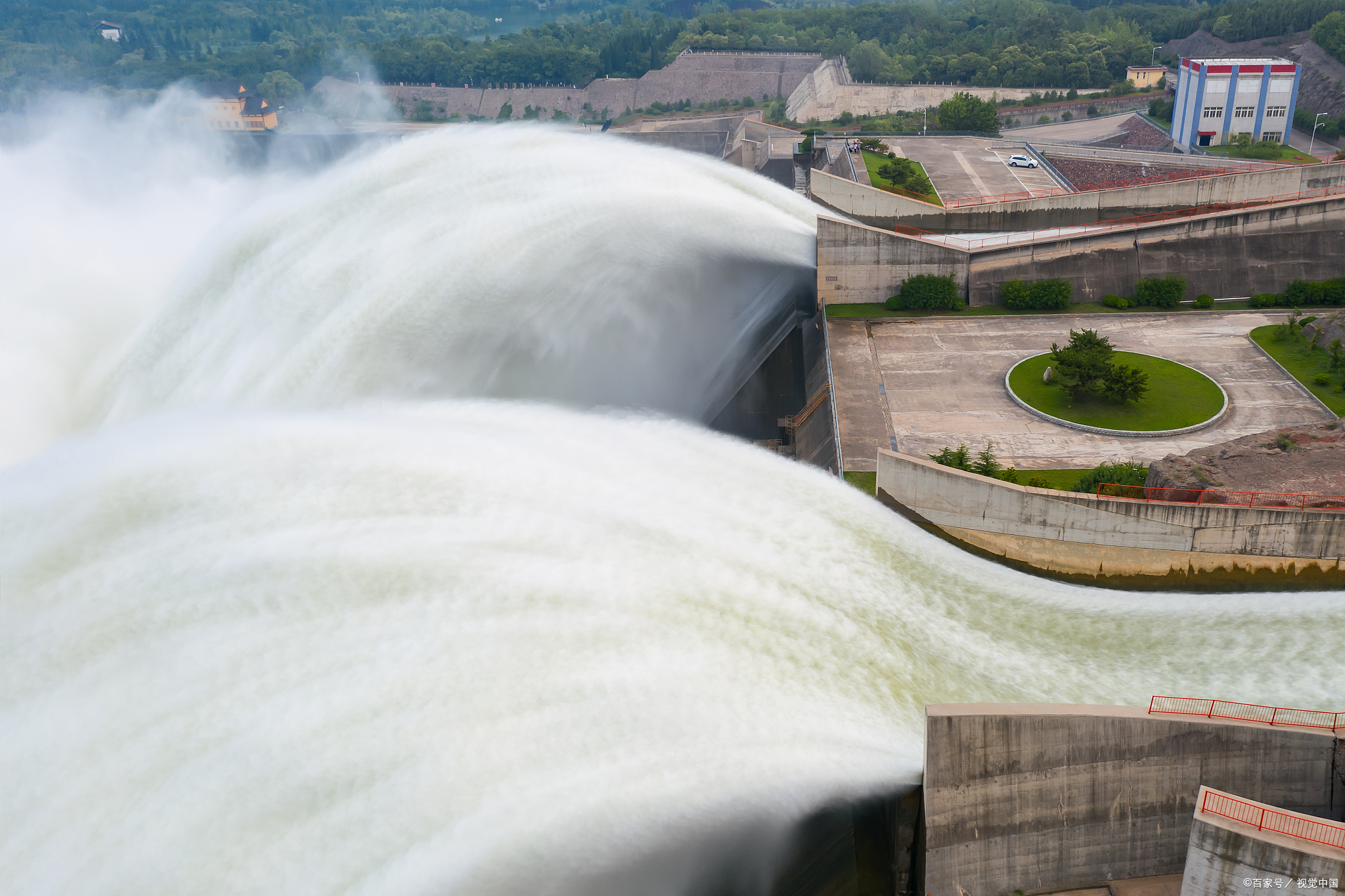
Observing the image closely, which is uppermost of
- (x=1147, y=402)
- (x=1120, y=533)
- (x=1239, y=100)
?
(x=1239, y=100)

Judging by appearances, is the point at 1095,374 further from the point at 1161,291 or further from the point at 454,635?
the point at 454,635

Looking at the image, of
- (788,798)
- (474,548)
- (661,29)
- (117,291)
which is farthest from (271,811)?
(661,29)

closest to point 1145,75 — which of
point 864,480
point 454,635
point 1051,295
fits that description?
point 1051,295

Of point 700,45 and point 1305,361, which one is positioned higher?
point 700,45

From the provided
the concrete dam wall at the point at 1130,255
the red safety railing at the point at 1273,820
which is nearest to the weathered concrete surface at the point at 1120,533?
the red safety railing at the point at 1273,820

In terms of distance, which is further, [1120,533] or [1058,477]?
[1058,477]

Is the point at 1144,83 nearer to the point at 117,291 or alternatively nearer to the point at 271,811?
the point at 117,291

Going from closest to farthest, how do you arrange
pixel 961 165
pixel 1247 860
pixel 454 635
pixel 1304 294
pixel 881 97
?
pixel 1247 860, pixel 454 635, pixel 1304 294, pixel 961 165, pixel 881 97
